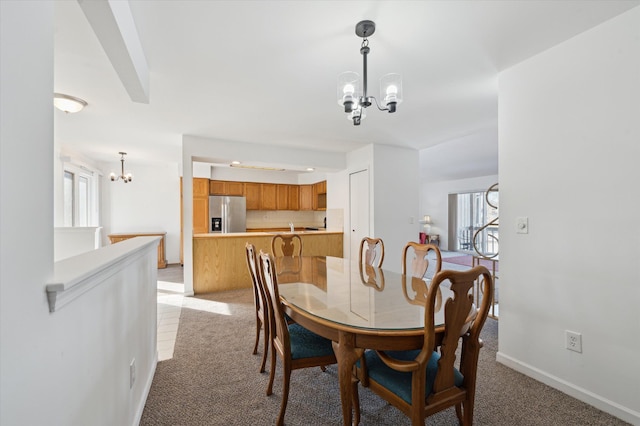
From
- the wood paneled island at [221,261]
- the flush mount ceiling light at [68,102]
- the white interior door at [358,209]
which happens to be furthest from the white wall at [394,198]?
the flush mount ceiling light at [68,102]

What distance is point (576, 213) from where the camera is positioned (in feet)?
6.38

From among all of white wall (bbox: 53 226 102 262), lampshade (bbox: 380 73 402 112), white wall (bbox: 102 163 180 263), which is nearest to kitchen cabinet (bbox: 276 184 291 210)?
white wall (bbox: 102 163 180 263)

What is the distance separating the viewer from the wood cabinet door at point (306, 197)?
7.49m

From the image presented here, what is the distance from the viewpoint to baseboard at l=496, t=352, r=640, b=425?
5.61 feet

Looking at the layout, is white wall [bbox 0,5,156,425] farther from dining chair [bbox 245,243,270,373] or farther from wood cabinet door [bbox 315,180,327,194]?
wood cabinet door [bbox 315,180,327,194]

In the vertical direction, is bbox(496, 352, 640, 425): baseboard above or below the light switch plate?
below

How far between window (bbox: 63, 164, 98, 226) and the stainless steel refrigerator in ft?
7.65

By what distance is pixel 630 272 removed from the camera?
1708 mm

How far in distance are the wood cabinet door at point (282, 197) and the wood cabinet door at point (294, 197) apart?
9 centimetres

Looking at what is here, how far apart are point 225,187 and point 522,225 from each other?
5953mm

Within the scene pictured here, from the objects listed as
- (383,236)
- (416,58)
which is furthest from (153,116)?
(383,236)

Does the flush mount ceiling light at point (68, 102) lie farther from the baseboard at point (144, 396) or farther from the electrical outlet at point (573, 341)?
the electrical outlet at point (573, 341)

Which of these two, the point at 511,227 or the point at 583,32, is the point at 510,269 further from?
the point at 583,32

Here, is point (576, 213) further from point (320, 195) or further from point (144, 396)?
point (320, 195)
